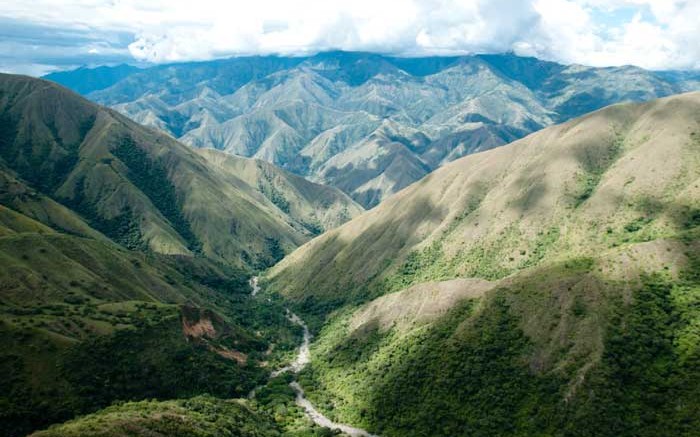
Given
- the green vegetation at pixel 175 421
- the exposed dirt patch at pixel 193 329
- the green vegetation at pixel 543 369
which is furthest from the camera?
the exposed dirt patch at pixel 193 329

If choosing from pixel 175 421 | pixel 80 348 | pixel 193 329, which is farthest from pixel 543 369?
pixel 80 348

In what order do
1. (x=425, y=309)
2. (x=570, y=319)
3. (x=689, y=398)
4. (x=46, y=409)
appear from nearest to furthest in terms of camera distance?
(x=689, y=398), (x=46, y=409), (x=570, y=319), (x=425, y=309)

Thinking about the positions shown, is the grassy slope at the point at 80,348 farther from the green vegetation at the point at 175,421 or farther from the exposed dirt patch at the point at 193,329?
the green vegetation at the point at 175,421

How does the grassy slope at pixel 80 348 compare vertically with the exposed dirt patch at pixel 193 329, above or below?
above

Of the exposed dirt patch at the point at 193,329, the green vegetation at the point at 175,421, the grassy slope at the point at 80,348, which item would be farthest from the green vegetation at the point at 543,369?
the exposed dirt patch at the point at 193,329

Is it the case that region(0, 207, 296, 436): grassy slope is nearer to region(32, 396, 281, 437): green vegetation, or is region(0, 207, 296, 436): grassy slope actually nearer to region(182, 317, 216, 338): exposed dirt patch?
region(182, 317, 216, 338): exposed dirt patch

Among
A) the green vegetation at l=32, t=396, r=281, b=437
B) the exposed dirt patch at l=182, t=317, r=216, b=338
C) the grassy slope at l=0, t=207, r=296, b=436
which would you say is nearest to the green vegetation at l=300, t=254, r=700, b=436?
the green vegetation at l=32, t=396, r=281, b=437

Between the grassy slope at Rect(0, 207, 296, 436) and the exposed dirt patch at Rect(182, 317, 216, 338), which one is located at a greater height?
the grassy slope at Rect(0, 207, 296, 436)

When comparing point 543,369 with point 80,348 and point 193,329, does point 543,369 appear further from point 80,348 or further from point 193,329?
point 80,348

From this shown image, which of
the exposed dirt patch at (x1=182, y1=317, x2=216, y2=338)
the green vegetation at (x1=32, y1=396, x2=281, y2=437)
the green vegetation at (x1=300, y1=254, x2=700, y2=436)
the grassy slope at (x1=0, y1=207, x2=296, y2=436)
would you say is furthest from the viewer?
the exposed dirt patch at (x1=182, y1=317, x2=216, y2=338)

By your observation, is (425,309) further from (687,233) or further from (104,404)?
(104,404)

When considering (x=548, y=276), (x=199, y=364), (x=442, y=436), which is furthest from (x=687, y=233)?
(x=199, y=364)
